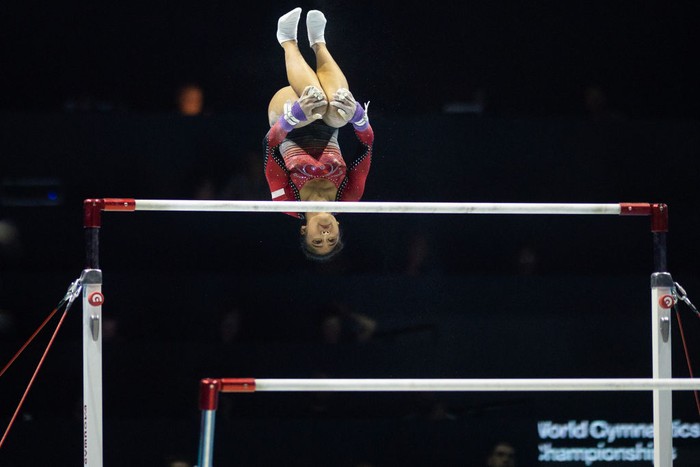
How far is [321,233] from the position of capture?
4.39m

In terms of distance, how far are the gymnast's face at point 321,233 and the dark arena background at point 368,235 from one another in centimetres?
100

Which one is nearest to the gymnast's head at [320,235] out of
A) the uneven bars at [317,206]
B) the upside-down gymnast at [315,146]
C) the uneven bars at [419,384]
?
the upside-down gymnast at [315,146]

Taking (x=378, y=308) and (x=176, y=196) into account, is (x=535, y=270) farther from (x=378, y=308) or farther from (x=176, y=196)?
(x=176, y=196)

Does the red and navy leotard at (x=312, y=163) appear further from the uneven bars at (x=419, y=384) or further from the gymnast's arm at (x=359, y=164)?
the uneven bars at (x=419, y=384)

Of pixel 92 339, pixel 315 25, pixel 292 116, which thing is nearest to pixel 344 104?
pixel 292 116

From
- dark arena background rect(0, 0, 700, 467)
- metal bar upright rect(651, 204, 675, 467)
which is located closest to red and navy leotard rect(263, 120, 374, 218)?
dark arena background rect(0, 0, 700, 467)

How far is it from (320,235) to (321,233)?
10 mm

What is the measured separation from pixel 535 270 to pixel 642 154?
0.95 metres

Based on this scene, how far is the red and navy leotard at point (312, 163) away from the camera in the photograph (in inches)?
177

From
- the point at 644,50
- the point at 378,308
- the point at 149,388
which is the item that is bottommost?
the point at 149,388

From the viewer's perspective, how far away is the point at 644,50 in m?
5.64

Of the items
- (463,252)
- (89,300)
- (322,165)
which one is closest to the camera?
(89,300)

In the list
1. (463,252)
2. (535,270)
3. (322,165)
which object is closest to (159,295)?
(322,165)

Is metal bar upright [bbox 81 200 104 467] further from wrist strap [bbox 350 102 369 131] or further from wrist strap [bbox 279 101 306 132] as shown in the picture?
wrist strap [bbox 350 102 369 131]
